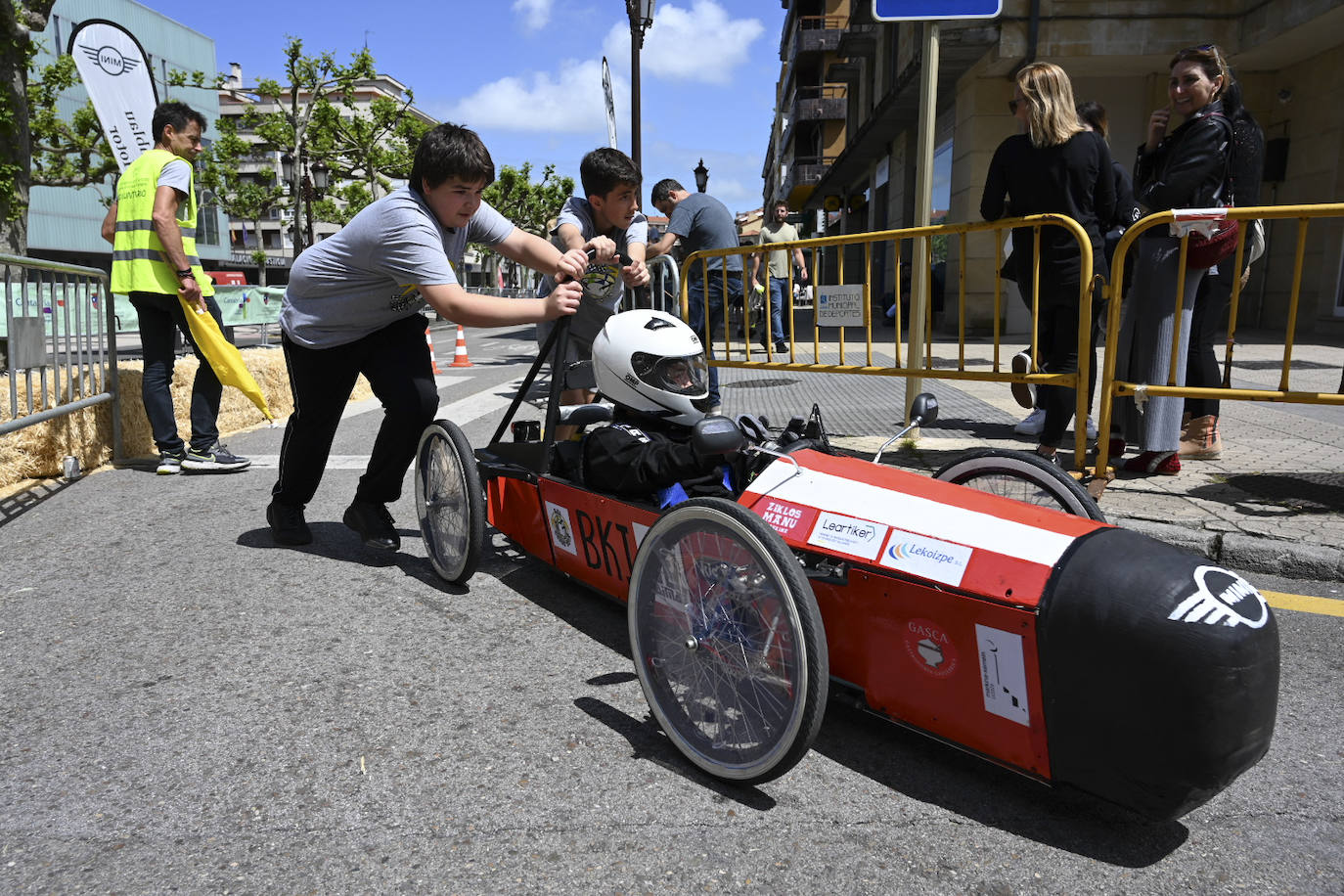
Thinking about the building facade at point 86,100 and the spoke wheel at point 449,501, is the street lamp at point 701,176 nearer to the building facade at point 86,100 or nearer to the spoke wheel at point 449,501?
the spoke wheel at point 449,501

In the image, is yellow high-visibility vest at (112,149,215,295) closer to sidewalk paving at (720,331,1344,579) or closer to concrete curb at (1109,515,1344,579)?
sidewalk paving at (720,331,1344,579)

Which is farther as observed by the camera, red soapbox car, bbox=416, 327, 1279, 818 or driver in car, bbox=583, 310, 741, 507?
driver in car, bbox=583, 310, 741, 507

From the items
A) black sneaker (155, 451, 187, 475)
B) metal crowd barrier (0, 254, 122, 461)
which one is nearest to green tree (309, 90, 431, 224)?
metal crowd barrier (0, 254, 122, 461)

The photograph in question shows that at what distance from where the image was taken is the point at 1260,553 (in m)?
3.55

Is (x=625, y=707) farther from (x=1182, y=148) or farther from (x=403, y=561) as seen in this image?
(x=1182, y=148)

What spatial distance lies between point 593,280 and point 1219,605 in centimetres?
322

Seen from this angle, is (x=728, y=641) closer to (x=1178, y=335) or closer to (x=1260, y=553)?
(x=1260, y=553)

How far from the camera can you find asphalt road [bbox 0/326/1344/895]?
1801 millimetres

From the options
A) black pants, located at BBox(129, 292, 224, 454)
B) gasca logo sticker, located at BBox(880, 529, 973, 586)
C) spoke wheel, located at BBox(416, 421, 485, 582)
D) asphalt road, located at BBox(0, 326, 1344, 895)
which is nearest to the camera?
asphalt road, located at BBox(0, 326, 1344, 895)

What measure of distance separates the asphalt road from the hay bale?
2126 millimetres

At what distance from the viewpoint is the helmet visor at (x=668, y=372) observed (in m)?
2.99

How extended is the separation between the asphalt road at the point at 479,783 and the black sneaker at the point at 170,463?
2.34 metres

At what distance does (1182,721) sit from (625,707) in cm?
138

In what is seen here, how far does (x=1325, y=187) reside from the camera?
42.4 ft
